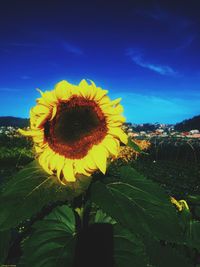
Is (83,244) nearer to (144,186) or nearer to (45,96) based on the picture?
(144,186)

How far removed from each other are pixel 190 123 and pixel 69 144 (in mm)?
44930

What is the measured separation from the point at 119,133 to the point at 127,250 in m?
0.50

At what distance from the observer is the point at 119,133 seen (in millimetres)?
1575

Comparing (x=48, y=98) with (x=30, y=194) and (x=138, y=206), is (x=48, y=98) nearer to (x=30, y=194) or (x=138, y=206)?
(x=30, y=194)

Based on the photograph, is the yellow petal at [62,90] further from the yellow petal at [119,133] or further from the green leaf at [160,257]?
the green leaf at [160,257]

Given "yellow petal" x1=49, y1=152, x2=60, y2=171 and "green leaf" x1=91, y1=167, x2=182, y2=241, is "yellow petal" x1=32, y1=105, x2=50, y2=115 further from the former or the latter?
"green leaf" x1=91, y1=167, x2=182, y2=241

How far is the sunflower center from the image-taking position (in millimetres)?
1605

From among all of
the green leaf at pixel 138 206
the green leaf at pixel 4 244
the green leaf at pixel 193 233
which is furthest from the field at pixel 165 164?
the green leaf at pixel 138 206

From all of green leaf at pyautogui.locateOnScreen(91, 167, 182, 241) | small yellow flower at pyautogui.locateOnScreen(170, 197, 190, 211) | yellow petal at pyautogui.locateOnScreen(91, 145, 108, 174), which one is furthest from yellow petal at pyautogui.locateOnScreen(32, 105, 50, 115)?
small yellow flower at pyautogui.locateOnScreen(170, 197, 190, 211)

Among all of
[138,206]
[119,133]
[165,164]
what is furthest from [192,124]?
[138,206]

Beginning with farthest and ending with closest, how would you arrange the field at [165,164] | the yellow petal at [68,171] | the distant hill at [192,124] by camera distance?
the distant hill at [192,124] → the field at [165,164] → the yellow petal at [68,171]

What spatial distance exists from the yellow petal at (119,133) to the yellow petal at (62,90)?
0.26 meters

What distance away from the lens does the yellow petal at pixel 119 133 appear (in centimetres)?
153

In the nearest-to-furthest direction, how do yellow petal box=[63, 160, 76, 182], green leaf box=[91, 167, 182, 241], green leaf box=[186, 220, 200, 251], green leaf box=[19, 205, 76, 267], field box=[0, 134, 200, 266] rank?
green leaf box=[91, 167, 182, 241] < green leaf box=[19, 205, 76, 267] < yellow petal box=[63, 160, 76, 182] < green leaf box=[186, 220, 200, 251] < field box=[0, 134, 200, 266]
